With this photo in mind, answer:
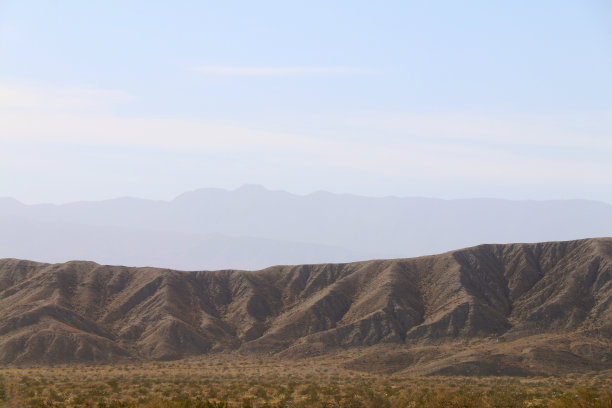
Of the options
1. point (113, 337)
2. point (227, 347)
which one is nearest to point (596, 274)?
point (227, 347)

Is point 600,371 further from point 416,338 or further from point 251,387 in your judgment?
point 251,387

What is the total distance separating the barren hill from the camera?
77.1 meters

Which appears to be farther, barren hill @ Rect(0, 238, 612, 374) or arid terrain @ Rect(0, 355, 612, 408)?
barren hill @ Rect(0, 238, 612, 374)

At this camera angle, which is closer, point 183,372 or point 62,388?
point 62,388

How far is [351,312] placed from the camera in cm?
9350

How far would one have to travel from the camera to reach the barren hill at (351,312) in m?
77.1

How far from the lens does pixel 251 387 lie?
5416cm

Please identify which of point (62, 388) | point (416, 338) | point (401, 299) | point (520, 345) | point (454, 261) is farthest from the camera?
point (454, 261)

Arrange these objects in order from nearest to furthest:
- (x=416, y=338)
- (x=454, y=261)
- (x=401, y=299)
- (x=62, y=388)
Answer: (x=62, y=388), (x=416, y=338), (x=401, y=299), (x=454, y=261)

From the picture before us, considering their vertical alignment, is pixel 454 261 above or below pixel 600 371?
above

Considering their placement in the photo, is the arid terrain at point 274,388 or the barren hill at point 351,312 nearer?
the arid terrain at point 274,388

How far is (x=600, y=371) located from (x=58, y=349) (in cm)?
6123

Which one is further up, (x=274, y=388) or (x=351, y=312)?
(x=351, y=312)

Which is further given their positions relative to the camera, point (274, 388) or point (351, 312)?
point (351, 312)
